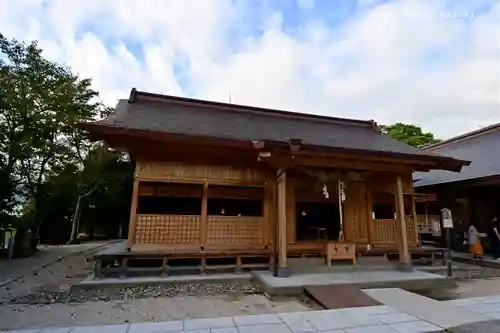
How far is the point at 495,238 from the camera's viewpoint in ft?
31.9

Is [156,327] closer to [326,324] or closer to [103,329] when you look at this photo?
[103,329]

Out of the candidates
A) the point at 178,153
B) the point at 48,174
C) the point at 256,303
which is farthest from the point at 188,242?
the point at 48,174

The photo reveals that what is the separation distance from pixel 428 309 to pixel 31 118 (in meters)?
11.9

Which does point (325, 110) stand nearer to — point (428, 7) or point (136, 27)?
point (428, 7)

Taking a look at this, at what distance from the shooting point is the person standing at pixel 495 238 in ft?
30.2

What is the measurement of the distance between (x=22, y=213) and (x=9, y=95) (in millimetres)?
4218

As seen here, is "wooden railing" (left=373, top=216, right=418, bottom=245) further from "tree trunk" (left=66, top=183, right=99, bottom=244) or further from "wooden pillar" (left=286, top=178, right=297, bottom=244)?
"tree trunk" (left=66, top=183, right=99, bottom=244)

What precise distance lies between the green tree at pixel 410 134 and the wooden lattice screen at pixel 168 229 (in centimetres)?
2240

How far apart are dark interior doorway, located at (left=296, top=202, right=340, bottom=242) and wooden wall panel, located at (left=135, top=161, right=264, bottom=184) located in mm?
3261

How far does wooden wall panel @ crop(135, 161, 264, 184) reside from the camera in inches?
263

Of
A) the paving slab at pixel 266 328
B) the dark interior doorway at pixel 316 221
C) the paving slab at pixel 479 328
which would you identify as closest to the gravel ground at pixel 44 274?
the paving slab at pixel 266 328

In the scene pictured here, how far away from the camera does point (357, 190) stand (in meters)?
8.15

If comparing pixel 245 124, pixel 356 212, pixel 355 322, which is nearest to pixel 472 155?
pixel 356 212

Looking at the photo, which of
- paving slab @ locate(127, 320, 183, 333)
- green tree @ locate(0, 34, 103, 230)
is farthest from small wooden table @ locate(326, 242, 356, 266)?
green tree @ locate(0, 34, 103, 230)
